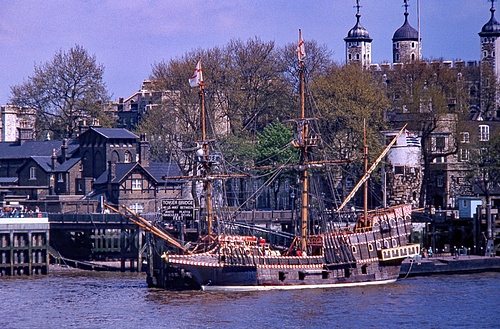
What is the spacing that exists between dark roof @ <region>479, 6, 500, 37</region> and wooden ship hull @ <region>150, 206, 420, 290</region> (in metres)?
82.1

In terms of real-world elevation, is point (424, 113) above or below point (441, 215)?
above

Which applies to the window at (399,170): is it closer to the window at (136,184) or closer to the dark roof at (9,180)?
the window at (136,184)

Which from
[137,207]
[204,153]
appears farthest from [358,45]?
[204,153]

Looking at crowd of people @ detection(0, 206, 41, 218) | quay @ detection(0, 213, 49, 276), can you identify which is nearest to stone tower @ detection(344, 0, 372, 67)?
crowd of people @ detection(0, 206, 41, 218)

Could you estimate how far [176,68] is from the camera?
137125 millimetres

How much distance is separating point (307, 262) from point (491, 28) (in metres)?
89.7

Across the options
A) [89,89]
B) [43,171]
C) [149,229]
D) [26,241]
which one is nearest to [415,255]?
[149,229]

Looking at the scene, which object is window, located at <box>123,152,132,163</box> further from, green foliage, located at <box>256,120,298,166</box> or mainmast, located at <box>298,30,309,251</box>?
mainmast, located at <box>298,30,309,251</box>

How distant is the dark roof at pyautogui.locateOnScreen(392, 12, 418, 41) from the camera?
177000 mm

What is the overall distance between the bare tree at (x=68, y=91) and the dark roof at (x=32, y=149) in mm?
9192

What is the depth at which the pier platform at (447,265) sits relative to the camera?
310 feet

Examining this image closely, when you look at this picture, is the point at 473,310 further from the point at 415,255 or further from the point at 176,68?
the point at 176,68

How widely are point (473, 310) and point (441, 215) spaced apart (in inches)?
1343

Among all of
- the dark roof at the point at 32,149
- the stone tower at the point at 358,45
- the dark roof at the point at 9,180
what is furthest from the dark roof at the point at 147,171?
the stone tower at the point at 358,45
